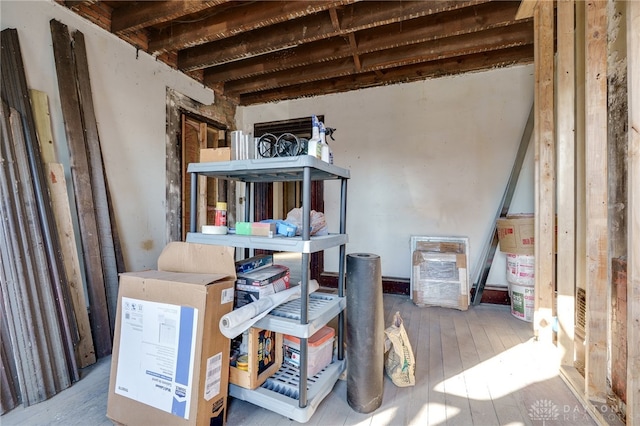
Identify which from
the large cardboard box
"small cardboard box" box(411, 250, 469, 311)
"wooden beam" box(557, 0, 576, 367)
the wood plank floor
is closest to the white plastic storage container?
the wood plank floor

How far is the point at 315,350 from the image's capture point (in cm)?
156

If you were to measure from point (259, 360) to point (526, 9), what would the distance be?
10.3ft

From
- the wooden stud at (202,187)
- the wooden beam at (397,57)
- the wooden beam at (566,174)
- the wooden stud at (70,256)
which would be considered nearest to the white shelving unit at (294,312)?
the wooden stud at (70,256)

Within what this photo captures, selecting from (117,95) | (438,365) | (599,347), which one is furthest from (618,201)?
(117,95)

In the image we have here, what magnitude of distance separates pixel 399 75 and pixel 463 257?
220 cm

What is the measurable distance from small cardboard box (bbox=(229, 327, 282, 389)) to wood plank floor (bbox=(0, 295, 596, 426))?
16 cm

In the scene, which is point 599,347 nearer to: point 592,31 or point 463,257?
point 463,257

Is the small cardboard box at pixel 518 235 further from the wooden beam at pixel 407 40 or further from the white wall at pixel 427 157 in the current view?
the wooden beam at pixel 407 40

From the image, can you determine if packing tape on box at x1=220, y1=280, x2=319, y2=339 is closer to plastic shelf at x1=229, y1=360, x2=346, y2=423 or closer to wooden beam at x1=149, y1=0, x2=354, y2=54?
plastic shelf at x1=229, y1=360, x2=346, y2=423

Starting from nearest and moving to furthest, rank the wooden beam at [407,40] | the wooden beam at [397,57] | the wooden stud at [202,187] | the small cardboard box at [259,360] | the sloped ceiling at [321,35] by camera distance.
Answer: the small cardboard box at [259,360] < the sloped ceiling at [321,35] < the wooden beam at [407,40] < the wooden beam at [397,57] < the wooden stud at [202,187]

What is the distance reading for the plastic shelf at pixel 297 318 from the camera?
1.30 meters

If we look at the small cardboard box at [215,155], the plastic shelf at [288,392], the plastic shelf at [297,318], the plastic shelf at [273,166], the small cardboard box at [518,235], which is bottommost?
the plastic shelf at [288,392]

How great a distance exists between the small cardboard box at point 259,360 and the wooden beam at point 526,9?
9.67ft

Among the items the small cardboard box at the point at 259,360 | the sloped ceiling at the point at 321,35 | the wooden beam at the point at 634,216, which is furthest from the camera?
the sloped ceiling at the point at 321,35
